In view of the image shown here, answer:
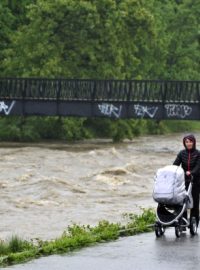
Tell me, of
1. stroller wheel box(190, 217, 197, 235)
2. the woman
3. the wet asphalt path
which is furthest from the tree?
the wet asphalt path

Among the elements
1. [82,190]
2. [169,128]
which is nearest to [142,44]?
[169,128]

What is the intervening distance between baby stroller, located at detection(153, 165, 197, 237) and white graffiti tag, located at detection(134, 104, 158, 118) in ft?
122

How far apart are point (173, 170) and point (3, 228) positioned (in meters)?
6.01

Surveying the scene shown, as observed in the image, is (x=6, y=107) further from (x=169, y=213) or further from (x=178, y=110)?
(x=169, y=213)

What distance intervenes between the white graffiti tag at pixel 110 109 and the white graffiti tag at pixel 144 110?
93cm

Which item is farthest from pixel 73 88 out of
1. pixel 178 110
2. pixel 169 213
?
pixel 169 213

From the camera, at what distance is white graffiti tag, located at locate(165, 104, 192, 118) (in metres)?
53.3

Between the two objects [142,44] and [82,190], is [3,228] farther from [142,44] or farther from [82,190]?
[142,44]

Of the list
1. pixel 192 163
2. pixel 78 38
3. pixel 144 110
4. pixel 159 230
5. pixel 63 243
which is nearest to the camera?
pixel 63 243

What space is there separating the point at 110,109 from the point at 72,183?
2020cm

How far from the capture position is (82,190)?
32.2 meters

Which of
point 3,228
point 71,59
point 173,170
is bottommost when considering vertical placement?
point 3,228

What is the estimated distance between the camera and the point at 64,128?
60.5 m

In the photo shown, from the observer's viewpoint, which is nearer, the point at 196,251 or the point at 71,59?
the point at 196,251
